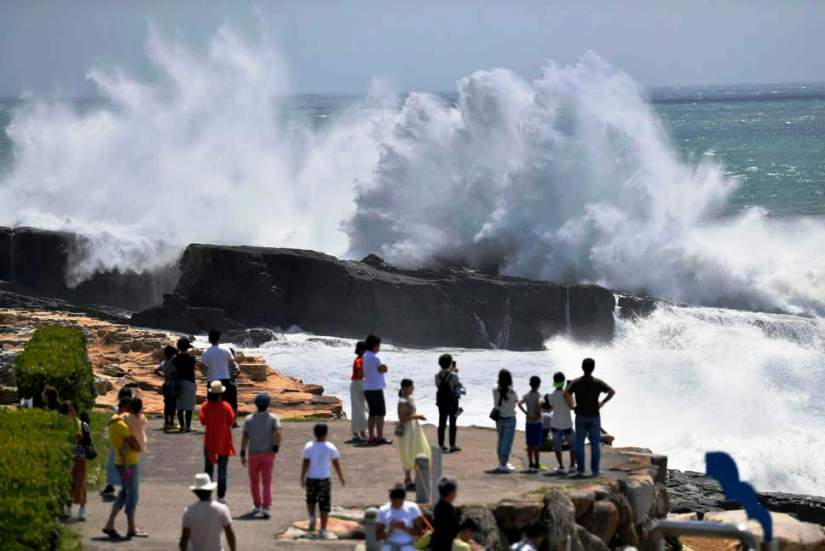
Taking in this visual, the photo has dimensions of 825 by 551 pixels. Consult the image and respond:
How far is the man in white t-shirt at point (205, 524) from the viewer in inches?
433

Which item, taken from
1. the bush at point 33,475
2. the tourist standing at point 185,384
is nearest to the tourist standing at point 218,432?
the bush at point 33,475

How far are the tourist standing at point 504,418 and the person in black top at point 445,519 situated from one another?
3941 mm

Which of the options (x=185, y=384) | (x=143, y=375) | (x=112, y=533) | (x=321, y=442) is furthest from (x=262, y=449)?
(x=143, y=375)

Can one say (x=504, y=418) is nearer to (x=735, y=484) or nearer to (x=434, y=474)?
(x=434, y=474)

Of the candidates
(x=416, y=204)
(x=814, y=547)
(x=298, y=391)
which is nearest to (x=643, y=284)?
(x=416, y=204)

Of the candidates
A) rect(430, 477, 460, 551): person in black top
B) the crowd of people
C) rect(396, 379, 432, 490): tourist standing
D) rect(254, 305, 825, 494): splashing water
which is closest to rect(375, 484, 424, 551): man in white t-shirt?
the crowd of people

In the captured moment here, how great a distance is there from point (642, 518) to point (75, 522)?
464cm

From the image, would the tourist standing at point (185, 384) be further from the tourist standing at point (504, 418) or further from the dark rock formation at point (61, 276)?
the dark rock formation at point (61, 276)

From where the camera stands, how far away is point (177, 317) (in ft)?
107

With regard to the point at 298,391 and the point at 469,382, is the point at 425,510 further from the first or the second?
the point at 469,382

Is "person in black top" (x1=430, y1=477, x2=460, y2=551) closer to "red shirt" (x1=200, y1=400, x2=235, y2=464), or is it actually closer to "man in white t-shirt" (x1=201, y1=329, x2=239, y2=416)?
"red shirt" (x1=200, y1=400, x2=235, y2=464)

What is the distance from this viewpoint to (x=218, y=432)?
1354 centimetres

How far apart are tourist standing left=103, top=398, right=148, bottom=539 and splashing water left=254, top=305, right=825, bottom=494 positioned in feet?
35.6

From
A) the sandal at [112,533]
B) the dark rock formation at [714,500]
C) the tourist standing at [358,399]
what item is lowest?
the sandal at [112,533]
